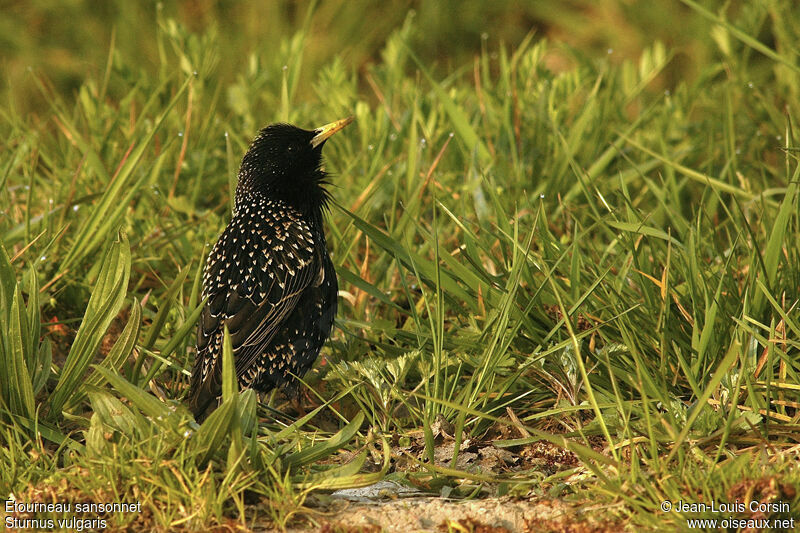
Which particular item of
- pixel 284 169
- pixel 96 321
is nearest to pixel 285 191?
pixel 284 169

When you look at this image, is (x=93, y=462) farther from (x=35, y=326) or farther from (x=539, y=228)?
(x=539, y=228)

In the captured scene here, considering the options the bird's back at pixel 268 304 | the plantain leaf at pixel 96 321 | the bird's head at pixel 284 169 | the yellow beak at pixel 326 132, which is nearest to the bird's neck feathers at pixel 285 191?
the bird's head at pixel 284 169

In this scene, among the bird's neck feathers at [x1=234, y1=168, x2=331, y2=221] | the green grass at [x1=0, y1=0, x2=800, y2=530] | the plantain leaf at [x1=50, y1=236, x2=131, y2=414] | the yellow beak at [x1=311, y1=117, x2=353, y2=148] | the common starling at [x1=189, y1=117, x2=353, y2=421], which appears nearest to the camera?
the green grass at [x1=0, y1=0, x2=800, y2=530]

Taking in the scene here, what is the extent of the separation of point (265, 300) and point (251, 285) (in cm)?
9

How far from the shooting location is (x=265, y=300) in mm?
3525

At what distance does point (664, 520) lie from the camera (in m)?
2.47

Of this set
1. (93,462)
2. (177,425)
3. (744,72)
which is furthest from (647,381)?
(744,72)

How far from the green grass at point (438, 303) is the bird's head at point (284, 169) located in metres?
0.20

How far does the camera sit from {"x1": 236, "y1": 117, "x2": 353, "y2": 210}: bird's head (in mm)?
3932

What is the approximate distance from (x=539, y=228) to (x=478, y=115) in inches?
64.8

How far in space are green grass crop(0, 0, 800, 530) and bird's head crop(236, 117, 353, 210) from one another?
0.20 meters

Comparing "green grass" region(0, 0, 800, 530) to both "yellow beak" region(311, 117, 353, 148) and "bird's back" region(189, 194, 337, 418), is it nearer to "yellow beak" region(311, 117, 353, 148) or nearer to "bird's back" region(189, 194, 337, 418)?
"bird's back" region(189, 194, 337, 418)

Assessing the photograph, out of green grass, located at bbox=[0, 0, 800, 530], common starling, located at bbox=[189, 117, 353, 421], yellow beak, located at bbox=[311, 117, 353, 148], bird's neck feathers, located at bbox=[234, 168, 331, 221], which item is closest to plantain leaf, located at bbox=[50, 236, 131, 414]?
green grass, located at bbox=[0, 0, 800, 530]

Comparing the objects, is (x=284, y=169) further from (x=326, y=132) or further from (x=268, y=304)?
(x=268, y=304)
